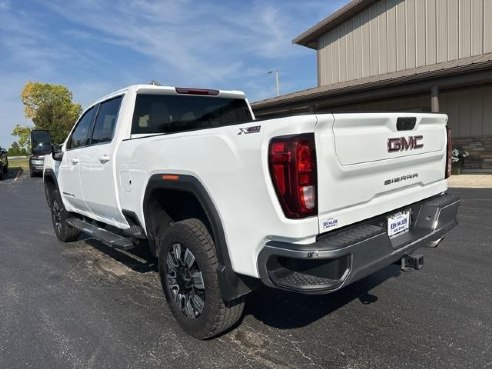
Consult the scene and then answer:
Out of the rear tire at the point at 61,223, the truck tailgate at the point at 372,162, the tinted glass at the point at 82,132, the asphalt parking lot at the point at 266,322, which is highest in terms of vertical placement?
the tinted glass at the point at 82,132

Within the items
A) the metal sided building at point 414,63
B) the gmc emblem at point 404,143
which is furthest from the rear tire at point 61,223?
the metal sided building at point 414,63

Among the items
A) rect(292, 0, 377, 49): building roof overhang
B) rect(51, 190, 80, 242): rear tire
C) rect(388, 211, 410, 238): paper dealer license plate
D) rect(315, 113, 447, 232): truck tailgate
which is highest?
rect(292, 0, 377, 49): building roof overhang

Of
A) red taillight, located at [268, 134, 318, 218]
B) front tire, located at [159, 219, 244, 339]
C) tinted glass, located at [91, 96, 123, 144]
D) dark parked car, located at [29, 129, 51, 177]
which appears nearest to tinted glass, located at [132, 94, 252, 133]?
tinted glass, located at [91, 96, 123, 144]

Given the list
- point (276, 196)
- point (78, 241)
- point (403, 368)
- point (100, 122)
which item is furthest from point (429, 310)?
point (78, 241)

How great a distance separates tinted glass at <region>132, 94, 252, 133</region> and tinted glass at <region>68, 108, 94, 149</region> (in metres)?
Answer: 1.22

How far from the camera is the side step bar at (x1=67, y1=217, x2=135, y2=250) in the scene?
4.33m

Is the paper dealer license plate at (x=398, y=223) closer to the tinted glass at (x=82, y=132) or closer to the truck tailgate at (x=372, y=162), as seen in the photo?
the truck tailgate at (x=372, y=162)

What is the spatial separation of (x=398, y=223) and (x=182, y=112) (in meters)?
2.59

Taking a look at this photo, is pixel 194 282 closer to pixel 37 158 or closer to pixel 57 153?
pixel 57 153

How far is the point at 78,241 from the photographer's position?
6.86 metres

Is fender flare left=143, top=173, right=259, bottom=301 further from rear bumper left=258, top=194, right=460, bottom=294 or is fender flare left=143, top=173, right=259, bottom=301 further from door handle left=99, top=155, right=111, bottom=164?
door handle left=99, top=155, right=111, bottom=164

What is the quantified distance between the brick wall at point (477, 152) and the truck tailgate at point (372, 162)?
12372mm

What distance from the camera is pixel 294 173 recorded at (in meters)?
2.50

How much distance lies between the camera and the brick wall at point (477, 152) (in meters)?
14.5
